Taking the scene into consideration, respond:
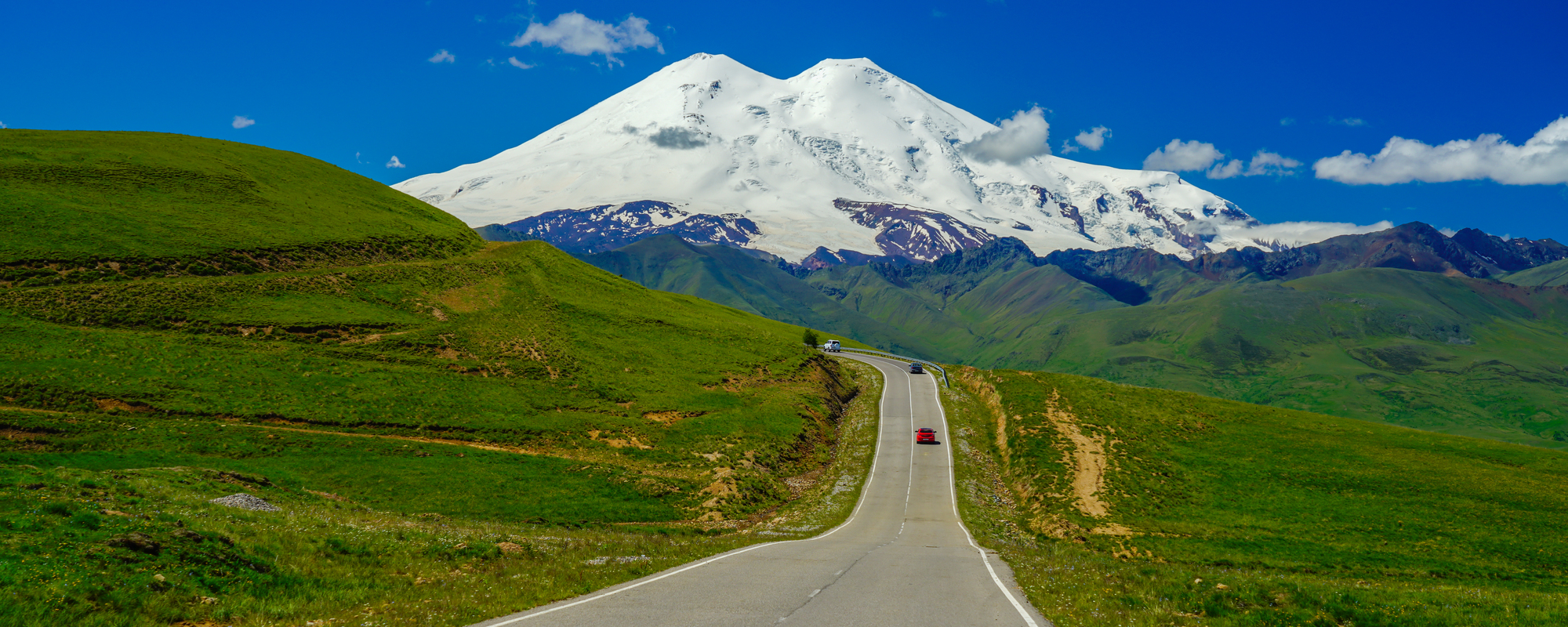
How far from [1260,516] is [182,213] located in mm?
111968

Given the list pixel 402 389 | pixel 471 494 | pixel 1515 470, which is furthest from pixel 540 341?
pixel 1515 470

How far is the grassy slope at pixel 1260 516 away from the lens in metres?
20.1

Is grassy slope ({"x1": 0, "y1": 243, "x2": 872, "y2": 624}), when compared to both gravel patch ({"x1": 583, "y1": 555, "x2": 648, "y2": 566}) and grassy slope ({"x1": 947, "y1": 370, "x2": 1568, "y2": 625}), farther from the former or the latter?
grassy slope ({"x1": 947, "y1": 370, "x2": 1568, "y2": 625})

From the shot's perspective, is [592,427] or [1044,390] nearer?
[592,427]

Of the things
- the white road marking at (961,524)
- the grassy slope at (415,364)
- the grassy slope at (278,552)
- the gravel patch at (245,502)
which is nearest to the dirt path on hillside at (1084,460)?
the white road marking at (961,524)

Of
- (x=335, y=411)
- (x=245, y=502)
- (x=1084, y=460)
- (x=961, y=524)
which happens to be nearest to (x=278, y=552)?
(x=245, y=502)

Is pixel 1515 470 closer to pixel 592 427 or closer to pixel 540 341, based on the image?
pixel 592 427

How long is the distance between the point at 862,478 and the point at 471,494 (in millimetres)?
29397

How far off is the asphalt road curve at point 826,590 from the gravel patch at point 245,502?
56.6 ft

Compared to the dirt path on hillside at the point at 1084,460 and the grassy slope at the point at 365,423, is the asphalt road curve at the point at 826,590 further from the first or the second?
the dirt path on hillside at the point at 1084,460

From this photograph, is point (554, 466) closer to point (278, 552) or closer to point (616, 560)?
point (616, 560)

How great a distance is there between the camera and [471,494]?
42.6 metres

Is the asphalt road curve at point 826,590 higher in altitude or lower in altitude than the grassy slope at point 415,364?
lower

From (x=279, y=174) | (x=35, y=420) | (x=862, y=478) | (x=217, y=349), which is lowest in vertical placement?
(x=862, y=478)
